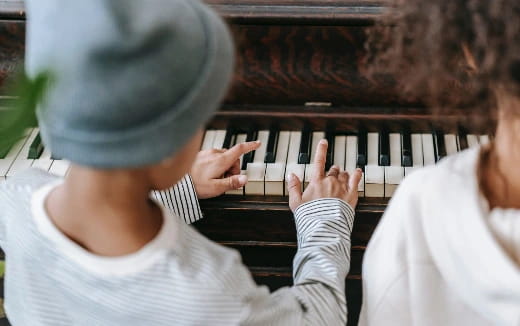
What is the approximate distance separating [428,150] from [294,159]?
318mm

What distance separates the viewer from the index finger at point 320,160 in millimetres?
1618

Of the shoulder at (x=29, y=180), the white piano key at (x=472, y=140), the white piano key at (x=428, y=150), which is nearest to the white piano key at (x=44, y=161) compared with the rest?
the shoulder at (x=29, y=180)

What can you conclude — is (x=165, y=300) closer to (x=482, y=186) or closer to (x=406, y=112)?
(x=482, y=186)

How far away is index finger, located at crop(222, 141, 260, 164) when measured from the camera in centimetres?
162

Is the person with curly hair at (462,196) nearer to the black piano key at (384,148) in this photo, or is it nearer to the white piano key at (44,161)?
the black piano key at (384,148)

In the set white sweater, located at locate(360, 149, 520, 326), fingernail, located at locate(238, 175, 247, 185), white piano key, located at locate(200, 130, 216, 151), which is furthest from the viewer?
white piano key, located at locate(200, 130, 216, 151)

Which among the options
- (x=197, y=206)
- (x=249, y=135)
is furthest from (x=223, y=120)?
(x=197, y=206)

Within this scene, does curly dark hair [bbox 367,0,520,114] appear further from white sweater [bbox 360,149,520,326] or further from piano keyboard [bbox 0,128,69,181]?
piano keyboard [bbox 0,128,69,181]

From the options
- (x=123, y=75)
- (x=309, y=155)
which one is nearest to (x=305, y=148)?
(x=309, y=155)

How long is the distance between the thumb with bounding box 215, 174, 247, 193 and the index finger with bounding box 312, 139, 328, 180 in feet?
0.53

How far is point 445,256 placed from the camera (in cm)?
109

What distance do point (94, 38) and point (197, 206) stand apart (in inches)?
31.1

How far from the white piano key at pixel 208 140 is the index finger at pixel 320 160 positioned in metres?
0.29

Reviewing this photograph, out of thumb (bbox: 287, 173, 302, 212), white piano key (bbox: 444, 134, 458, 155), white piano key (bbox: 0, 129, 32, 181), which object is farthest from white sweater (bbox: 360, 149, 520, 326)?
white piano key (bbox: 0, 129, 32, 181)
